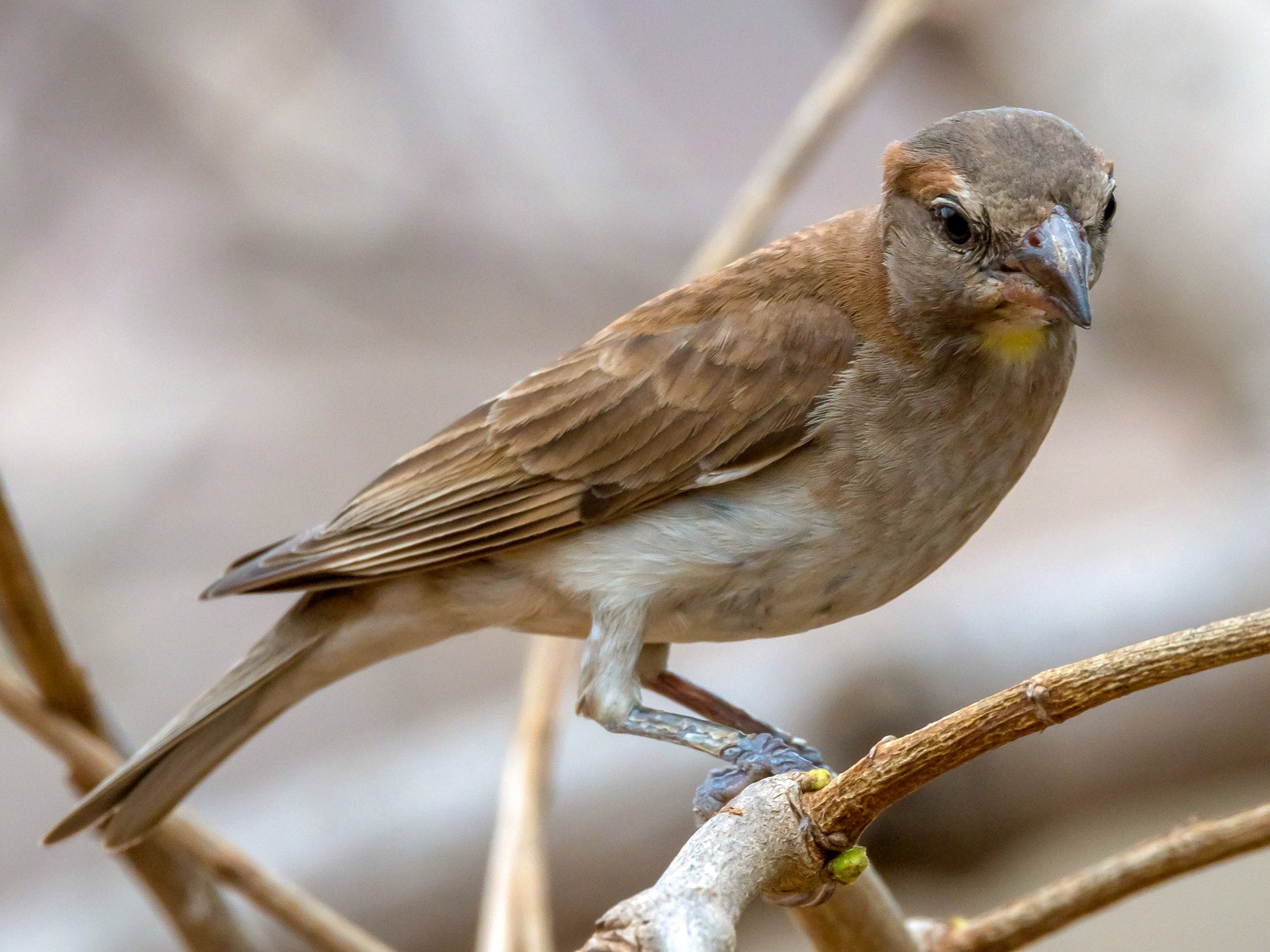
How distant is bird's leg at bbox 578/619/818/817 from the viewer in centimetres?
250

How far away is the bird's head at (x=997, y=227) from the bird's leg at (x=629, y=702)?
0.75m

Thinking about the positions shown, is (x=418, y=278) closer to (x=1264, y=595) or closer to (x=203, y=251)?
(x=203, y=251)

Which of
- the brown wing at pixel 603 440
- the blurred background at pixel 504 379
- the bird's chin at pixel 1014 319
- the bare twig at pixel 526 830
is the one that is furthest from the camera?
the blurred background at pixel 504 379

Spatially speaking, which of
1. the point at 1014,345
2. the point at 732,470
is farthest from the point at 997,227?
the point at 732,470

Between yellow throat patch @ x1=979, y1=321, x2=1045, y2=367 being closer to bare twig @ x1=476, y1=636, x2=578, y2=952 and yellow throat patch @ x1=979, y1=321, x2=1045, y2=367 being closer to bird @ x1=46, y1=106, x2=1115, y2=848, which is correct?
bird @ x1=46, y1=106, x2=1115, y2=848

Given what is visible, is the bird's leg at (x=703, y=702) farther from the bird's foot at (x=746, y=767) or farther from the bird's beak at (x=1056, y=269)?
the bird's beak at (x=1056, y=269)

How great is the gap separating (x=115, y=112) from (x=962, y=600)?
471 cm

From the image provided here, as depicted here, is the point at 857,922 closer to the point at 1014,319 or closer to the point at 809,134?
the point at 1014,319

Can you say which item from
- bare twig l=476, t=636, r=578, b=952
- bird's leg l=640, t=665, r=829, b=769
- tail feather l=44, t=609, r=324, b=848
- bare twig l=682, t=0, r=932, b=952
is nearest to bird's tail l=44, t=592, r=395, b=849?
tail feather l=44, t=609, r=324, b=848

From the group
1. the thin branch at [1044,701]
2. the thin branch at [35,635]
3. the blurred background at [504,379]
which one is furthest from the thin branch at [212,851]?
the blurred background at [504,379]

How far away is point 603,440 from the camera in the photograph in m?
2.82

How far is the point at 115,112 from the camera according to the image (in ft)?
22.5

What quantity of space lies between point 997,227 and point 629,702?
41.2 inches

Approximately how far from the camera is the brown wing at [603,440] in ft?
8.80
